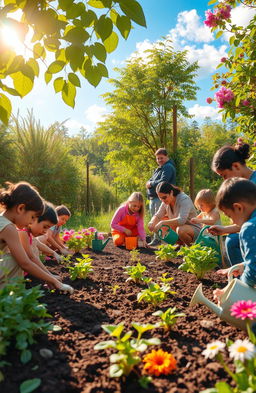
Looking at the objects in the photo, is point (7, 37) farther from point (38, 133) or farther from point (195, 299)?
point (38, 133)

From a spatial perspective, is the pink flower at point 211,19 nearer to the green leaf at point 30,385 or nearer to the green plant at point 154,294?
the green plant at point 154,294

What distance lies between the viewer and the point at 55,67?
4.18 feet

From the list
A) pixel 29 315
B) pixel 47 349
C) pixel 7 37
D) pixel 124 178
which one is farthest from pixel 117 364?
pixel 124 178

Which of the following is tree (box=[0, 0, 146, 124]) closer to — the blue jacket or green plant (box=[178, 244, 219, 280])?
green plant (box=[178, 244, 219, 280])

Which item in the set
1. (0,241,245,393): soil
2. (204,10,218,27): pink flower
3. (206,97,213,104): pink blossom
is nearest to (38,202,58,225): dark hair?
(0,241,245,393): soil

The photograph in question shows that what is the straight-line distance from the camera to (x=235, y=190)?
1.88 metres

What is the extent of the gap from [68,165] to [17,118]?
83.0 inches

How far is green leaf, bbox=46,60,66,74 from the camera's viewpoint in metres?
1.27

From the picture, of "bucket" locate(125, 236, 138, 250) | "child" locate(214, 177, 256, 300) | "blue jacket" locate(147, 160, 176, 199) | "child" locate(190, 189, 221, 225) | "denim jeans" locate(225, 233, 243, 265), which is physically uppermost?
"blue jacket" locate(147, 160, 176, 199)

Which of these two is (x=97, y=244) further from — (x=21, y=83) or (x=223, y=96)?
(x=21, y=83)

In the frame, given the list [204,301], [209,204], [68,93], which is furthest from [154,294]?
[209,204]

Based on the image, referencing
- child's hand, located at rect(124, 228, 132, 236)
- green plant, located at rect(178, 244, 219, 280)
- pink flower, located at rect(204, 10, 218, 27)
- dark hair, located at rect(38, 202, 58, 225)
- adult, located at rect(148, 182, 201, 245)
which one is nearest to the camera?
green plant, located at rect(178, 244, 219, 280)

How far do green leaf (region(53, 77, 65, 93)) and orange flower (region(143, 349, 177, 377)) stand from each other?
1136mm

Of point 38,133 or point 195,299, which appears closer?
point 195,299
